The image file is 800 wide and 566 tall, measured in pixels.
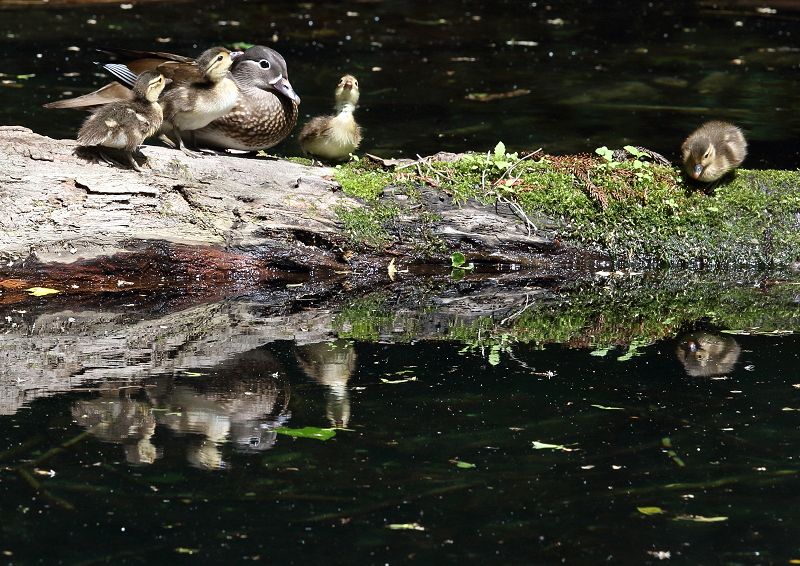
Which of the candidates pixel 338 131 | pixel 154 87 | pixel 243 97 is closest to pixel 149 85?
pixel 154 87

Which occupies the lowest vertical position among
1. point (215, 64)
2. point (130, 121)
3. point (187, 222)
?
point (187, 222)

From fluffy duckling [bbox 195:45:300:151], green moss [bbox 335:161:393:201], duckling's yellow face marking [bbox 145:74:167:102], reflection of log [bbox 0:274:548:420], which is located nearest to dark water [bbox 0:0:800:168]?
fluffy duckling [bbox 195:45:300:151]

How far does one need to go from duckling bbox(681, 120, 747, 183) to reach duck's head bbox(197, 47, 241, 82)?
9.72 feet

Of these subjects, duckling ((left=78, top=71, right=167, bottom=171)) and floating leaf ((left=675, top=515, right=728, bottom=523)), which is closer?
floating leaf ((left=675, top=515, right=728, bottom=523))

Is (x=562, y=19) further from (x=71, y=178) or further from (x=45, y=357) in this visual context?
(x=45, y=357)

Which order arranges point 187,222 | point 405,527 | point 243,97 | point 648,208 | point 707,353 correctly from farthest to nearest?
point 243,97 → point 648,208 → point 187,222 → point 707,353 → point 405,527

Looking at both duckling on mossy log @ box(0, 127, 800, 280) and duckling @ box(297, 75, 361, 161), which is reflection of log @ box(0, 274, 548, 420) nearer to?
duckling on mossy log @ box(0, 127, 800, 280)

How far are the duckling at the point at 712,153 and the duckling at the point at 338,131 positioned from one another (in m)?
2.14

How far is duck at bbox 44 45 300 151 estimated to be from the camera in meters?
7.46

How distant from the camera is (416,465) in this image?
437 centimetres

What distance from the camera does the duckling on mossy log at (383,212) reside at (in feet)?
21.9

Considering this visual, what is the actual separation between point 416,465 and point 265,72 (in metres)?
4.07

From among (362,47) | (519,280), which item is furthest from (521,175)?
(362,47)

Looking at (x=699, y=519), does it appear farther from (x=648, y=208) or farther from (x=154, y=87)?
(x=154, y=87)
